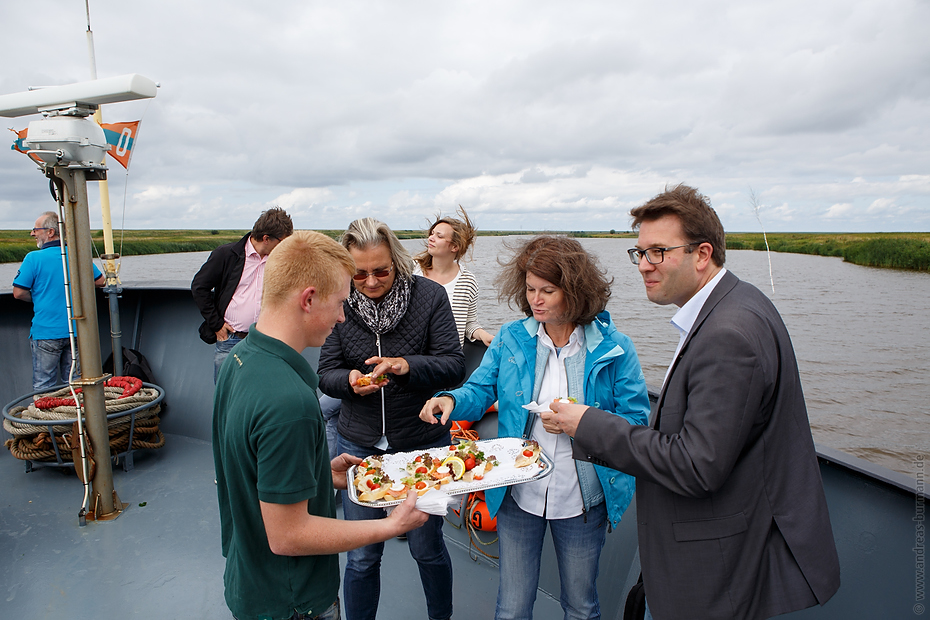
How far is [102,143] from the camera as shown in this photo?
121 inches

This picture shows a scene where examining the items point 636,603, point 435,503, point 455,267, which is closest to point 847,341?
point 455,267

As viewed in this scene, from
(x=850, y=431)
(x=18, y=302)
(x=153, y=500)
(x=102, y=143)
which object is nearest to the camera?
(x=102, y=143)

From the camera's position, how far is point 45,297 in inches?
182

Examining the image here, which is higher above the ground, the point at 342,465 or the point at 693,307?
the point at 693,307

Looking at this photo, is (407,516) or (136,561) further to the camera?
(136,561)

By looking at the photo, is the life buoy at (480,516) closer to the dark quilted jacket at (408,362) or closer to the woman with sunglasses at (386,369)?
the woman with sunglasses at (386,369)

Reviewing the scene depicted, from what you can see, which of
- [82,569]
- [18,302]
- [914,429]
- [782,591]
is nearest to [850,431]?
[914,429]

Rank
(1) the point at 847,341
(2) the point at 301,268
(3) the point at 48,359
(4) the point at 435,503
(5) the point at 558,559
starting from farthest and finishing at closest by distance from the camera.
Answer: (1) the point at 847,341, (3) the point at 48,359, (5) the point at 558,559, (4) the point at 435,503, (2) the point at 301,268

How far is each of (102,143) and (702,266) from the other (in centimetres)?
329

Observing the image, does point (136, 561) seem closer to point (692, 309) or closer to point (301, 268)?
point (301, 268)

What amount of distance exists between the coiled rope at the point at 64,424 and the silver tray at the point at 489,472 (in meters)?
2.89

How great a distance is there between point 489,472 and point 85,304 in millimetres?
2706

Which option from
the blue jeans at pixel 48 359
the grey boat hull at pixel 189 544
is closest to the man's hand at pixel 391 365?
the grey boat hull at pixel 189 544

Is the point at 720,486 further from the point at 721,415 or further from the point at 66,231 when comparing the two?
the point at 66,231
